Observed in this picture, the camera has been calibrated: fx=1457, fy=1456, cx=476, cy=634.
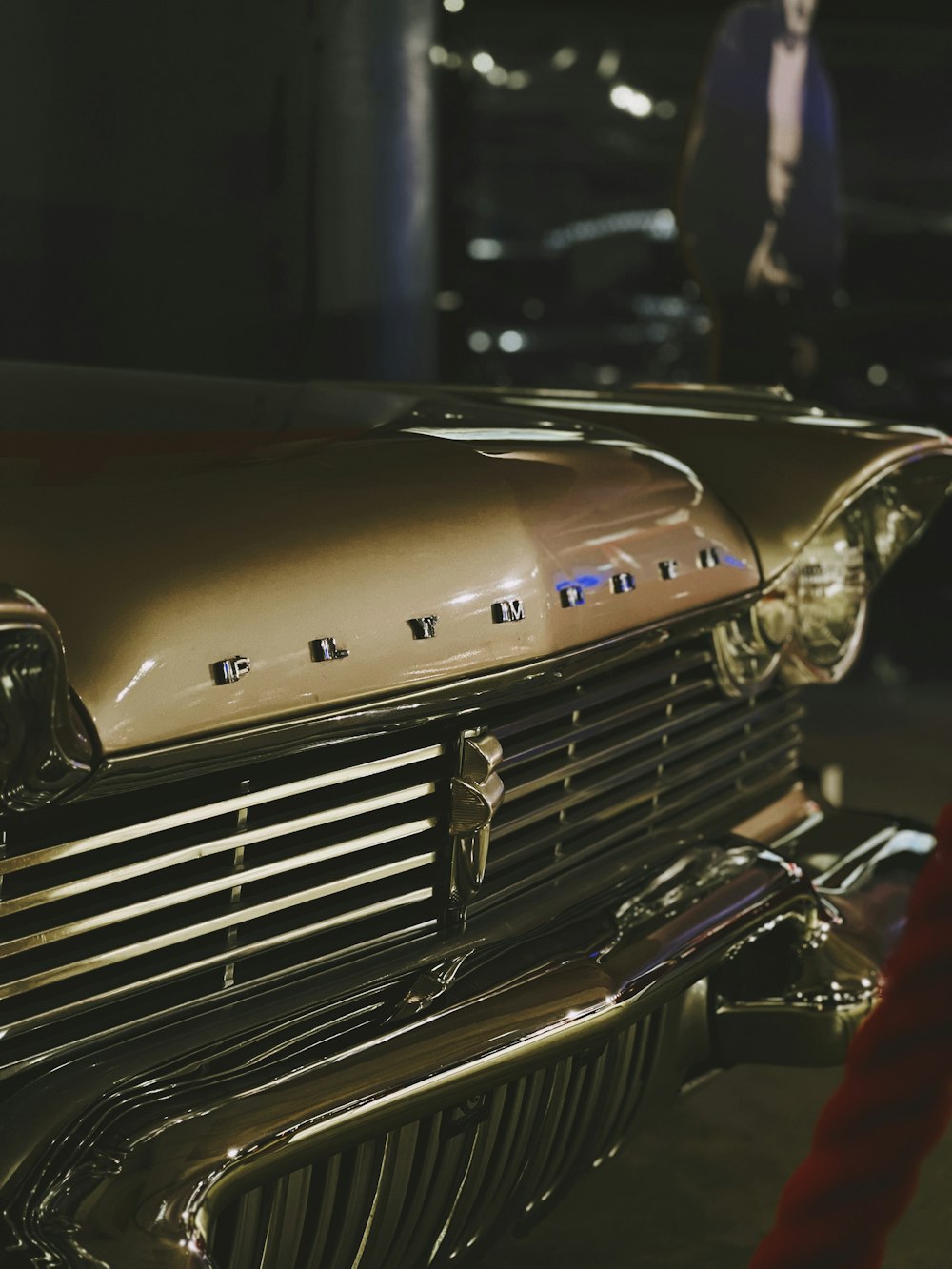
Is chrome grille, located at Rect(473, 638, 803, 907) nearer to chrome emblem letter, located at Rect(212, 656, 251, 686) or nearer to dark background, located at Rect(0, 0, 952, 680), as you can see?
chrome emblem letter, located at Rect(212, 656, 251, 686)

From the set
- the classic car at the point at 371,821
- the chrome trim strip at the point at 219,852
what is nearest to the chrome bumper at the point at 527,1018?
the classic car at the point at 371,821

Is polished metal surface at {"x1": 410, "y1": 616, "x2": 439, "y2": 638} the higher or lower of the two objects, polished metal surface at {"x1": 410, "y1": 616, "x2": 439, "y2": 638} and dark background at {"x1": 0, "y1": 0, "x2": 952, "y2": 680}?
the lower

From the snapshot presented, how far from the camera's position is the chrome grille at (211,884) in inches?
31.8

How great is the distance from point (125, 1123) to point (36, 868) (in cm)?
15

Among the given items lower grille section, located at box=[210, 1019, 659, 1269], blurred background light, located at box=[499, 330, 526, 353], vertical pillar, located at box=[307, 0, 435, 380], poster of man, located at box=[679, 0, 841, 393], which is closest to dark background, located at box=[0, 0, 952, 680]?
vertical pillar, located at box=[307, 0, 435, 380]

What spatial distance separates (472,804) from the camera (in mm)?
1017

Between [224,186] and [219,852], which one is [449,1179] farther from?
[224,186]

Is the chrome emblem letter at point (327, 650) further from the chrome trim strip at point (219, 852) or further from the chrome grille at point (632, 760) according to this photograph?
the chrome grille at point (632, 760)

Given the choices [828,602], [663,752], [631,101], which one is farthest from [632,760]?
[631,101]

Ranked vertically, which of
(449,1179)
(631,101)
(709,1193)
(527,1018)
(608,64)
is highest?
(608,64)

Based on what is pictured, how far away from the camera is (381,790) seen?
0.99 metres

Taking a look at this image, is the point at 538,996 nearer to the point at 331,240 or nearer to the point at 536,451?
the point at 536,451

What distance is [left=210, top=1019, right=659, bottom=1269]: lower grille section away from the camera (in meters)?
0.91

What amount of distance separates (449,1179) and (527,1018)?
0.13 metres
